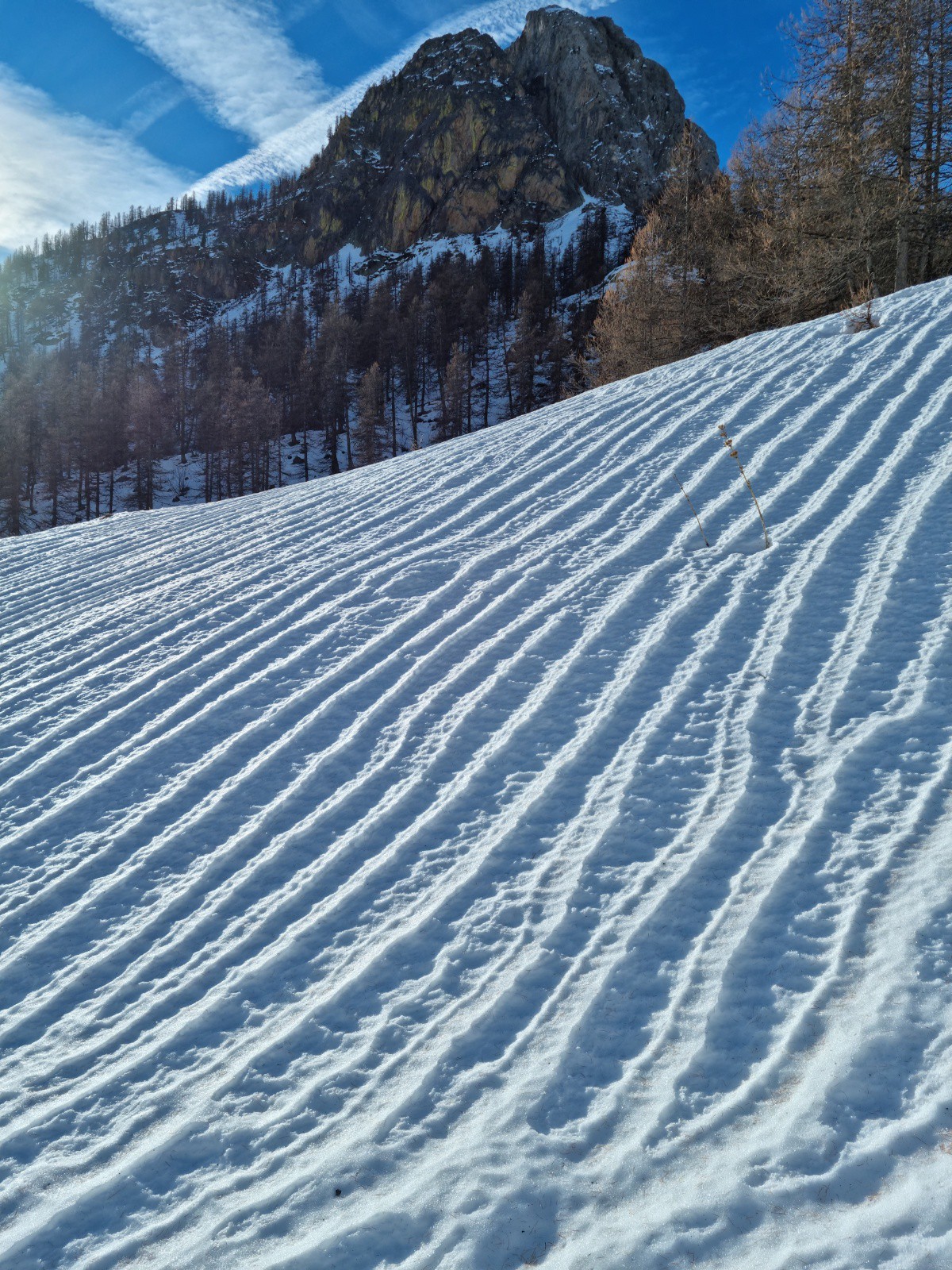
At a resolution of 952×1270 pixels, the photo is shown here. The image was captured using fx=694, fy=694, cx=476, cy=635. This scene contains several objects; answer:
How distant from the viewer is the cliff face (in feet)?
256

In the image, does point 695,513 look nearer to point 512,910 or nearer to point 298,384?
point 512,910

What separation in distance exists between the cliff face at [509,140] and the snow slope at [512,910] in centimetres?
8391

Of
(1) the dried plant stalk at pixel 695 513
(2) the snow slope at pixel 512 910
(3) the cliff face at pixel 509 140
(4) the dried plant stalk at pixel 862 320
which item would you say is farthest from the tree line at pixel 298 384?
(2) the snow slope at pixel 512 910

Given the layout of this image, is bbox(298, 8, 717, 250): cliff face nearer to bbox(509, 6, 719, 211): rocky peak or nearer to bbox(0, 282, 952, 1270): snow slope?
bbox(509, 6, 719, 211): rocky peak

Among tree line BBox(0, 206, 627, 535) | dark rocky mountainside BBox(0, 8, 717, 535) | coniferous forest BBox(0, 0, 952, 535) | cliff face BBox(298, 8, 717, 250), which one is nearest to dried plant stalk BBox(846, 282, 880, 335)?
coniferous forest BBox(0, 0, 952, 535)

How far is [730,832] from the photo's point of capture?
2057mm

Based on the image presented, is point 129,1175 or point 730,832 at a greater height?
point 730,832

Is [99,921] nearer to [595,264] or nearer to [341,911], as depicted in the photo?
[341,911]

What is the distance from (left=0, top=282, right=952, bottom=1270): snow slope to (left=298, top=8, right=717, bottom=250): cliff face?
83914 mm

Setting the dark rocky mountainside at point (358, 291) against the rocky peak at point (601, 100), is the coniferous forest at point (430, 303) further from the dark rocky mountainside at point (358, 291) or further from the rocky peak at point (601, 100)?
the rocky peak at point (601, 100)

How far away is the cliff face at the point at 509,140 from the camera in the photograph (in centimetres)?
7800

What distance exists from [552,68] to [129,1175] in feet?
366

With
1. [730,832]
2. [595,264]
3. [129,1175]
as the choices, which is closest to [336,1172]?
[129,1175]

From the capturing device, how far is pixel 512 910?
6.47ft
